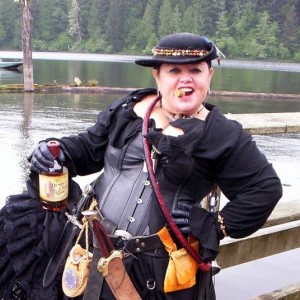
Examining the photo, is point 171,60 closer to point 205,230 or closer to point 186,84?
point 186,84

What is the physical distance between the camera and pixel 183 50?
2338 millimetres

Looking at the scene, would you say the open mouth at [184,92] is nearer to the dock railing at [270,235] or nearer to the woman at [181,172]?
the woman at [181,172]

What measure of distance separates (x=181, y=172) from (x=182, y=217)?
0.20 m

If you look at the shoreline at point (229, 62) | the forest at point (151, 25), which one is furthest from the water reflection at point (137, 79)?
the forest at point (151, 25)

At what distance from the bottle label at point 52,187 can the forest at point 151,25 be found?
3294 inches

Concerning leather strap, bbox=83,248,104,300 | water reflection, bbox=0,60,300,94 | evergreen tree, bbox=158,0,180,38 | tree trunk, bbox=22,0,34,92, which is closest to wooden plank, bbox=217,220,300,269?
leather strap, bbox=83,248,104,300

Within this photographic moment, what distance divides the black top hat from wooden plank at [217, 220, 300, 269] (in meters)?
1.61

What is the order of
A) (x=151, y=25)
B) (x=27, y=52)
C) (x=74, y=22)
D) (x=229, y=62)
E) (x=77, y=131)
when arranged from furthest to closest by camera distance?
(x=74, y=22)
(x=151, y=25)
(x=229, y=62)
(x=27, y=52)
(x=77, y=131)

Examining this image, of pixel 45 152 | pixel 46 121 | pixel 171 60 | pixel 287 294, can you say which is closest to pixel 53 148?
pixel 45 152

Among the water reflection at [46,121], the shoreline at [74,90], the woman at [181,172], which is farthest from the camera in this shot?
the shoreline at [74,90]

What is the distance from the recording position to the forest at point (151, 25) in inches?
3583

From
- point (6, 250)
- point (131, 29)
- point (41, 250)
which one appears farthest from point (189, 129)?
point (131, 29)

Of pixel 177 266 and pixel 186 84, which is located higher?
pixel 186 84

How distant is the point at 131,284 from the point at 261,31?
305 feet
